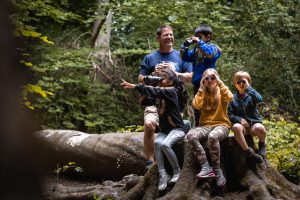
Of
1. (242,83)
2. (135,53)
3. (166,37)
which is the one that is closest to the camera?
(242,83)

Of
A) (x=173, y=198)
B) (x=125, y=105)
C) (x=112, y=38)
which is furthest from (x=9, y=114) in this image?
(x=112, y=38)

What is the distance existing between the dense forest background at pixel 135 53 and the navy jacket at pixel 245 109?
4.73m

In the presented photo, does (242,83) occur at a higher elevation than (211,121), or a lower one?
higher

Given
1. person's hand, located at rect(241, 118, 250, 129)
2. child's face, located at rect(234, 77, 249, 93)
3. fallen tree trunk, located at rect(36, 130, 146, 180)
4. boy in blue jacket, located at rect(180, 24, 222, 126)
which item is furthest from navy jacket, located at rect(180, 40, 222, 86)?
fallen tree trunk, located at rect(36, 130, 146, 180)

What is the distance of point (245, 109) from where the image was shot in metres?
6.18

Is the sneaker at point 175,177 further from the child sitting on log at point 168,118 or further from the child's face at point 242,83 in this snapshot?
the child's face at point 242,83

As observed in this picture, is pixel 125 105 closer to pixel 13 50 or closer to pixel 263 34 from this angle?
pixel 263 34

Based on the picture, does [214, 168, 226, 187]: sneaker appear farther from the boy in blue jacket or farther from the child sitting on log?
the boy in blue jacket

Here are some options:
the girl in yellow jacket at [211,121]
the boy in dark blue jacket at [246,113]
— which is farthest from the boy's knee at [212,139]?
the boy in dark blue jacket at [246,113]

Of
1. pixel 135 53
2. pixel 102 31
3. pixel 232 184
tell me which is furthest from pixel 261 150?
pixel 102 31

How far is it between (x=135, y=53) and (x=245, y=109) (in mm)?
8938

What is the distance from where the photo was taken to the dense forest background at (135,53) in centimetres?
1341

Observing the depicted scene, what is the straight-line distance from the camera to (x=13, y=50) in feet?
3.23

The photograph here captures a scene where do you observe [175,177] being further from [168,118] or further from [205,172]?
[168,118]
